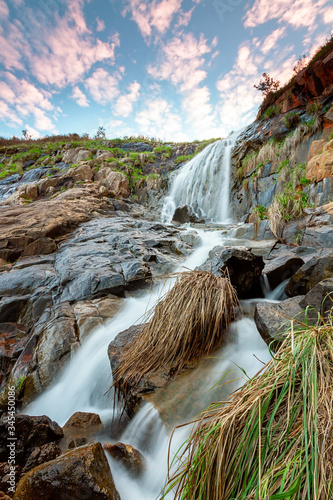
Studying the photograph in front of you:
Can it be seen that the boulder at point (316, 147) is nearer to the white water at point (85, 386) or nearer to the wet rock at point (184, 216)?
the wet rock at point (184, 216)

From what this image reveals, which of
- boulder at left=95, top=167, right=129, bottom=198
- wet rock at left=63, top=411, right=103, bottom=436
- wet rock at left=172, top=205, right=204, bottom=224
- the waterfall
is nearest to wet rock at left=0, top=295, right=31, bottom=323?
wet rock at left=63, top=411, right=103, bottom=436

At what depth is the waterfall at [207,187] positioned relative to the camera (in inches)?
439

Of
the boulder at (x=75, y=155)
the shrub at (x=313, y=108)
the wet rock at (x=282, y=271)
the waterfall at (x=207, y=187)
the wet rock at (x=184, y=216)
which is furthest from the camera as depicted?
the boulder at (x=75, y=155)

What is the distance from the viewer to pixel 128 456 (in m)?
1.75

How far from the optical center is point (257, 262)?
11.5 ft

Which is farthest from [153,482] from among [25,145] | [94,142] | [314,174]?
[25,145]

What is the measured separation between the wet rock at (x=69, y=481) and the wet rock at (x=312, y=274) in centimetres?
292

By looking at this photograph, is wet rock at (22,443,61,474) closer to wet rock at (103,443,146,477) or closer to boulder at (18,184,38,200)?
wet rock at (103,443,146,477)

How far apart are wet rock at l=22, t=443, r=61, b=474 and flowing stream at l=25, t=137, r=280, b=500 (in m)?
0.47

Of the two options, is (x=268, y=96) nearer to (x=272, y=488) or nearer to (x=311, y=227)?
(x=311, y=227)

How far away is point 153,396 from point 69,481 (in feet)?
2.55

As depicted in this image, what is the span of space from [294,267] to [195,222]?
6807 mm

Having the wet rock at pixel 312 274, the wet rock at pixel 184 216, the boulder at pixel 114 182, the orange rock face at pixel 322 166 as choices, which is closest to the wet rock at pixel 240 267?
the wet rock at pixel 312 274

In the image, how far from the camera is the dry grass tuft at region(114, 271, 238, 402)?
7.13 ft
